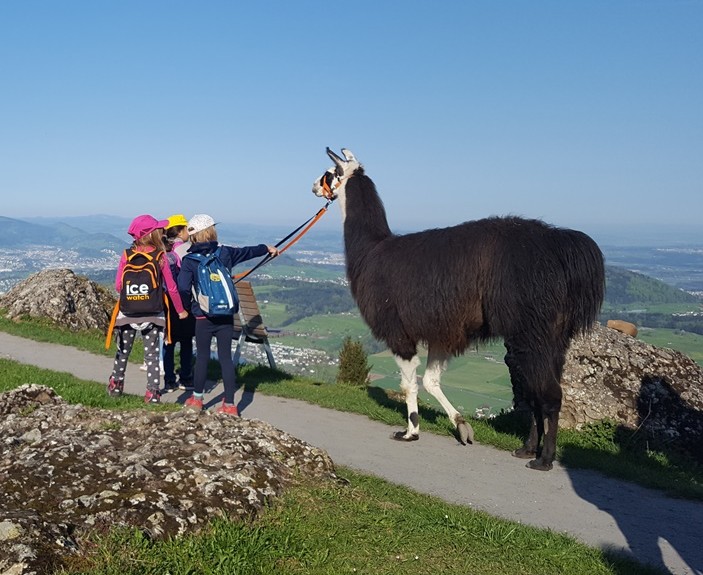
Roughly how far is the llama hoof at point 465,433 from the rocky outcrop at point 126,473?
2.63 m

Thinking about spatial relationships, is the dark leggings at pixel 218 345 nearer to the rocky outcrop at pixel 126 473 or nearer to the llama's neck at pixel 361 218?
the llama's neck at pixel 361 218

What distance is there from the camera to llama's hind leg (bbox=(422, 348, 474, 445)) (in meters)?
7.88

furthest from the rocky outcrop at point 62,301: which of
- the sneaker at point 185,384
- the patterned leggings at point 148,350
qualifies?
the patterned leggings at point 148,350

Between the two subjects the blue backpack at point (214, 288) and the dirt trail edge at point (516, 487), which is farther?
the blue backpack at point (214, 288)

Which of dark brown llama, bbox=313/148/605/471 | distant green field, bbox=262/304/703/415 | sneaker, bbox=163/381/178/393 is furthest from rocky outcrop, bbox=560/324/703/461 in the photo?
sneaker, bbox=163/381/178/393

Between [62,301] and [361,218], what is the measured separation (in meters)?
9.33

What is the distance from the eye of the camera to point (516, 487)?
6.45 m

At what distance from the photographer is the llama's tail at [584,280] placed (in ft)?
22.1

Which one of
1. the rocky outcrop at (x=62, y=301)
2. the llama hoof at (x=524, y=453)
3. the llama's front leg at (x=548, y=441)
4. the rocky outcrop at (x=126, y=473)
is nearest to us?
the rocky outcrop at (x=126, y=473)

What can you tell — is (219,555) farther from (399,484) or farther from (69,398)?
(69,398)

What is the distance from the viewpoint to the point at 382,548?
4258 millimetres

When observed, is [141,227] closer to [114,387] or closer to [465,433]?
[114,387]

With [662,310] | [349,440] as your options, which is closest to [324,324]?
[662,310]

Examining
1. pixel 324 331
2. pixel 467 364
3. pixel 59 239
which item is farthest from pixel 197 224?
pixel 59 239
